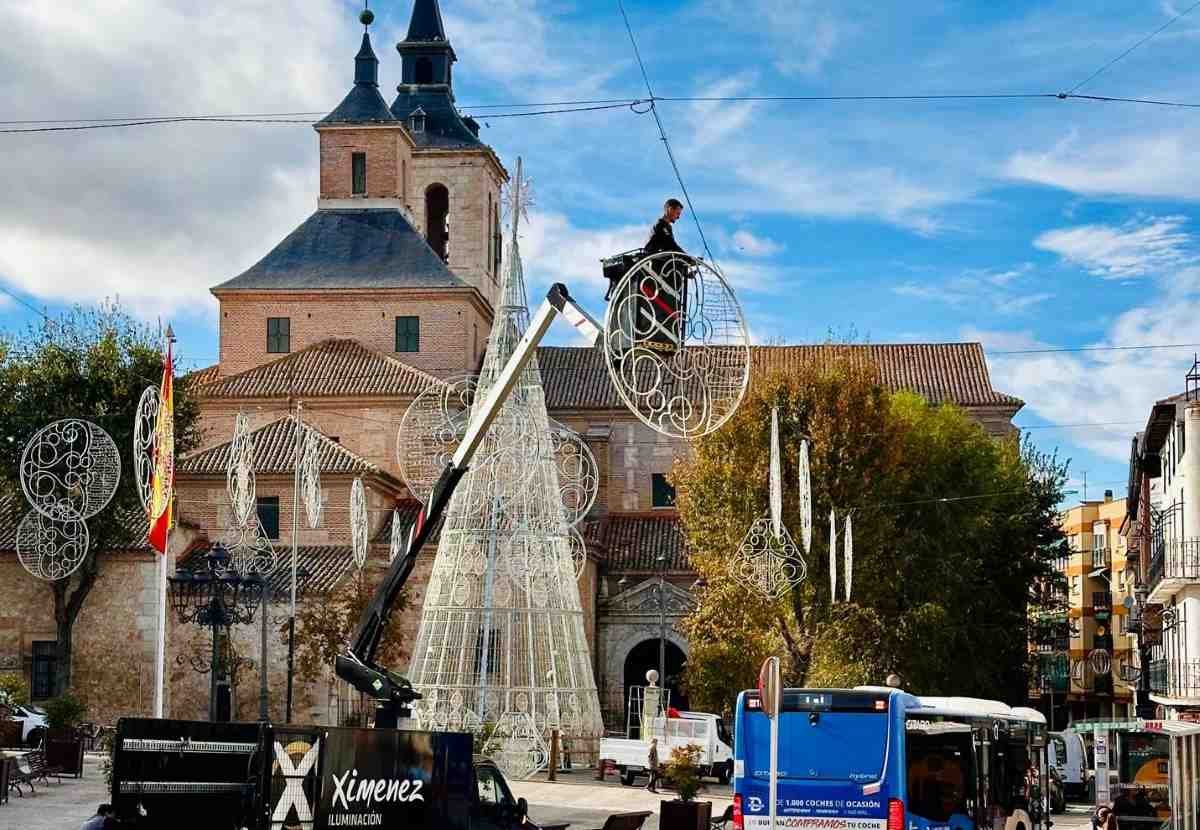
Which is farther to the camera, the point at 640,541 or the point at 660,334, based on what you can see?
the point at 640,541

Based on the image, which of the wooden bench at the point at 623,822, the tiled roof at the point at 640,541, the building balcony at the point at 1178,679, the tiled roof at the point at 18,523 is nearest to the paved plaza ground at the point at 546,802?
the building balcony at the point at 1178,679

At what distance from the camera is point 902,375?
64.8m

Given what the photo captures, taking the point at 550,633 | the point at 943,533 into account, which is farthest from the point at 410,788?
the point at 943,533

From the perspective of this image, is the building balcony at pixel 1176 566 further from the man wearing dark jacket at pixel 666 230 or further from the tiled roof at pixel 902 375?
the man wearing dark jacket at pixel 666 230

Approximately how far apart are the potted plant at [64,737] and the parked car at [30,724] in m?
0.37

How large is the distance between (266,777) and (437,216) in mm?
61939

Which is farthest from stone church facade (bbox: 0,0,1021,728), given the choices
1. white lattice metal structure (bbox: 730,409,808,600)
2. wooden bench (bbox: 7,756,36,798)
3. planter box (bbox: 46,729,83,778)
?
wooden bench (bbox: 7,756,36,798)

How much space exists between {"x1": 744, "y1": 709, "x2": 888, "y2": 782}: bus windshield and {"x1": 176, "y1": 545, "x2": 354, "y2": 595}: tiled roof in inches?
1217

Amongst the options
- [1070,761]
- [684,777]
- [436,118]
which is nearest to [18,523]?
[1070,761]

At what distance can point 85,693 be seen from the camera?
49.4m

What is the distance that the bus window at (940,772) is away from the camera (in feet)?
62.0

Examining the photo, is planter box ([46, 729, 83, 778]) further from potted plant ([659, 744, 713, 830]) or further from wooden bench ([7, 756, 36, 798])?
potted plant ([659, 744, 713, 830])

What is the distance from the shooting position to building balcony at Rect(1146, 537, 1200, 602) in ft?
144

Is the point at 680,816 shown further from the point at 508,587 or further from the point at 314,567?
the point at 314,567
